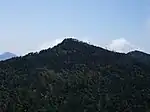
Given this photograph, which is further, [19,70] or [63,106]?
[19,70]

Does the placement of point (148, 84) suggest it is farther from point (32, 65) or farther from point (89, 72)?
point (32, 65)

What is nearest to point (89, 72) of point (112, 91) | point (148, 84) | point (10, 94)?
point (112, 91)

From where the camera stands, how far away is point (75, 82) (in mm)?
53969

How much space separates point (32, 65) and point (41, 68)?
409cm

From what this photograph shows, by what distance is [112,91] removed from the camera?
51406mm

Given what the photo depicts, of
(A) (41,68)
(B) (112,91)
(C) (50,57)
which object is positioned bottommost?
(B) (112,91)

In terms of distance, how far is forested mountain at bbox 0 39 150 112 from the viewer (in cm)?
4684

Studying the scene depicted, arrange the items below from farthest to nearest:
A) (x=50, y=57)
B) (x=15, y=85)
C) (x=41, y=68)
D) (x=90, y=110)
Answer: (x=50, y=57) → (x=41, y=68) → (x=15, y=85) → (x=90, y=110)

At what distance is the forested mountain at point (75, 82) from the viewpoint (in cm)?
4684

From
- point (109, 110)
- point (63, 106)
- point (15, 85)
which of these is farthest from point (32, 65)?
point (109, 110)

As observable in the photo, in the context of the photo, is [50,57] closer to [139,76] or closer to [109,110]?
[139,76]

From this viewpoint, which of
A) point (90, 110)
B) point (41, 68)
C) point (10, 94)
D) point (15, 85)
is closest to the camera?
point (90, 110)

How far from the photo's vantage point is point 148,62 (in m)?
68.8

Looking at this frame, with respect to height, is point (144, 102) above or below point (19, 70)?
below
